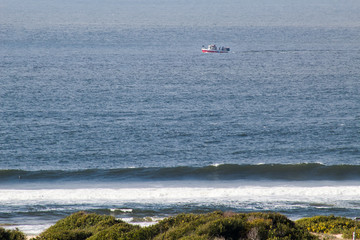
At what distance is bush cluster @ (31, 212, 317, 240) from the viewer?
18828 mm

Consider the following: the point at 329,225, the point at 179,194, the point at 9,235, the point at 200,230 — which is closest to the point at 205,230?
the point at 200,230

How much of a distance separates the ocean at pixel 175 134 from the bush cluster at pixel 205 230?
11388 millimetres

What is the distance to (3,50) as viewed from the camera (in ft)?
364

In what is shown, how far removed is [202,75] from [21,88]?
95.3 feet

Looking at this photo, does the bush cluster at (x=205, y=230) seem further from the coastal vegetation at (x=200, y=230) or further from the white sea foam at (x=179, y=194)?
the white sea foam at (x=179, y=194)

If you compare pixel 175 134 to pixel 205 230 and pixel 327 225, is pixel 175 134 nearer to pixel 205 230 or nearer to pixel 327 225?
pixel 327 225

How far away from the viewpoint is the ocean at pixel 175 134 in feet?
122

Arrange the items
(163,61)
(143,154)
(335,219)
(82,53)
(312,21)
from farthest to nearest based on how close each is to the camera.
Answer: (312,21) → (82,53) → (163,61) → (143,154) → (335,219)

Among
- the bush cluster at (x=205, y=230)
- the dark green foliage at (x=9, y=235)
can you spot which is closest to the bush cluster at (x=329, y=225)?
the bush cluster at (x=205, y=230)

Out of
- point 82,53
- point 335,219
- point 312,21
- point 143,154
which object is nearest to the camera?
point 335,219

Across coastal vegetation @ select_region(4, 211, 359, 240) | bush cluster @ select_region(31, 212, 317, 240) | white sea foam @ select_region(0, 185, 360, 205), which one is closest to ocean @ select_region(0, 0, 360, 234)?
white sea foam @ select_region(0, 185, 360, 205)

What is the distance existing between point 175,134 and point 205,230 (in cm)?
3395

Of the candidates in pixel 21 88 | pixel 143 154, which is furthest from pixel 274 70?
pixel 143 154

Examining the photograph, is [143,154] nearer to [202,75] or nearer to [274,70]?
[202,75]
